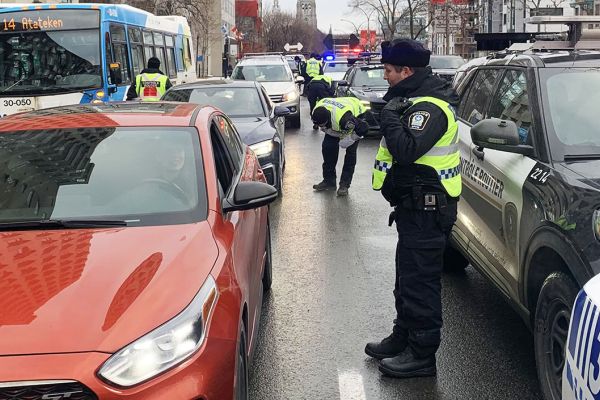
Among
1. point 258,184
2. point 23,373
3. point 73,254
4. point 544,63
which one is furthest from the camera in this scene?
point 544,63

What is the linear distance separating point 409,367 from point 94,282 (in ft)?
6.85

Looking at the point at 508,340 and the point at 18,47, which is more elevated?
the point at 18,47

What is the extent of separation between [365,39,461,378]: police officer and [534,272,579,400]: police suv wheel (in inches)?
26.4

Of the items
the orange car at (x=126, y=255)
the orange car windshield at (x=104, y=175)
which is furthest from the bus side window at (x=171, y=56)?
the orange car windshield at (x=104, y=175)

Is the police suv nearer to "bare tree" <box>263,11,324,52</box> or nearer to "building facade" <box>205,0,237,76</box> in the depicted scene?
"building facade" <box>205,0,237,76</box>

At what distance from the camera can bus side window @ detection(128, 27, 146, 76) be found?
15.1 m

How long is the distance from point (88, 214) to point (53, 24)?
10408 millimetres

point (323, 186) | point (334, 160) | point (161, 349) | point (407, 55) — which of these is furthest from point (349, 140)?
point (161, 349)

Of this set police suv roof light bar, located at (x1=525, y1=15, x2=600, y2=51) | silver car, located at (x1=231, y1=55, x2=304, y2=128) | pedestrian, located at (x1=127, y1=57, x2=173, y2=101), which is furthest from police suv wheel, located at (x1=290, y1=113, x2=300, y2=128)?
police suv roof light bar, located at (x1=525, y1=15, x2=600, y2=51)

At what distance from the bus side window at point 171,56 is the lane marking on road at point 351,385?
53.4 ft

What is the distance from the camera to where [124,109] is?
464 cm

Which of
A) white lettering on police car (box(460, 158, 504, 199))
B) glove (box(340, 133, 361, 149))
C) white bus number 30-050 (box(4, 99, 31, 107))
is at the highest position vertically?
white bus number 30-050 (box(4, 99, 31, 107))

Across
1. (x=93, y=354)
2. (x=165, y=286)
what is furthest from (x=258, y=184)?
(x=93, y=354)

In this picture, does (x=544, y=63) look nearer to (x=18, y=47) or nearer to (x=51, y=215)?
(x=51, y=215)
